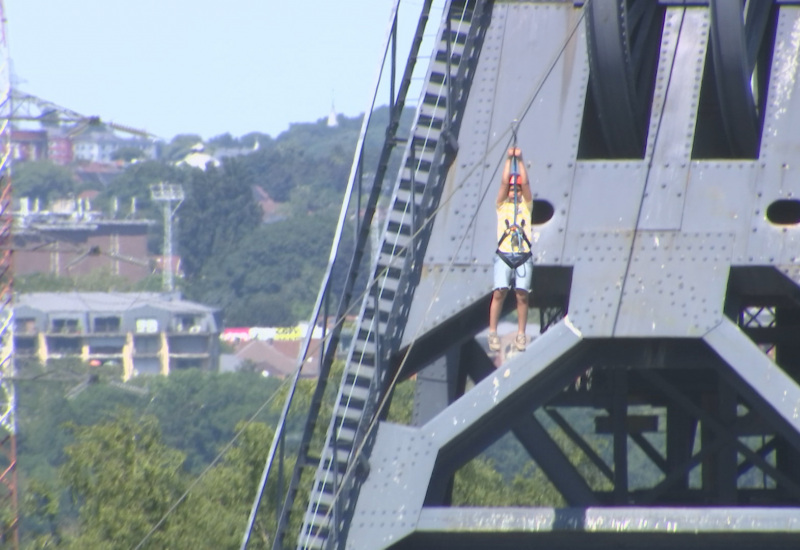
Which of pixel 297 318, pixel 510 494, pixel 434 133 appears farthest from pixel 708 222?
pixel 297 318

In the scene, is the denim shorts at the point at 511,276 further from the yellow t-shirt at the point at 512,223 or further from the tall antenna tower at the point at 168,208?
the tall antenna tower at the point at 168,208

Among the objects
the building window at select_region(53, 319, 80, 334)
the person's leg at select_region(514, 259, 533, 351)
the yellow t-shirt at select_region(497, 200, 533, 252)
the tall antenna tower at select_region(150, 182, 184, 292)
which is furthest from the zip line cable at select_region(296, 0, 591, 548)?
the tall antenna tower at select_region(150, 182, 184, 292)

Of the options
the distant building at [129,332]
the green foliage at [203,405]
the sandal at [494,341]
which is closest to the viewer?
the sandal at [494,341]

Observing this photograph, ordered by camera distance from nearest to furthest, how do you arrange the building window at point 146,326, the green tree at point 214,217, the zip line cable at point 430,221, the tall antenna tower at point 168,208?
1. the zip line cable at point 430,221
2. the building window at point 146,326
3. the tall antenna tower at point 168,208
4. the green tree at point 214,217

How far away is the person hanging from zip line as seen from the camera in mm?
14258

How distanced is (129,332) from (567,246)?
13848 centimetres

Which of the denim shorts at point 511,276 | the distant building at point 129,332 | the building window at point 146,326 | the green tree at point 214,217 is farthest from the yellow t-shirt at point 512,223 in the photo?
the green tree at point 214,217

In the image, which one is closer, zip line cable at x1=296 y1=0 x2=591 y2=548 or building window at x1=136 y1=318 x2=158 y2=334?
zip line cable at x1=296 y1=0 x2=591 y2=548

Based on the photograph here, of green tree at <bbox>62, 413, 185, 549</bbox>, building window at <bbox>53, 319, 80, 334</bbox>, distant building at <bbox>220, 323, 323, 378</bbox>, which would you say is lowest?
distant building at <bbox>220, 323, 323, 378</bbox>

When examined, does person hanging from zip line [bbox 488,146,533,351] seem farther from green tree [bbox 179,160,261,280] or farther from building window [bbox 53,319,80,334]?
green tree [bbox 179,160,261,280]

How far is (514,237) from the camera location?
46.8 feet

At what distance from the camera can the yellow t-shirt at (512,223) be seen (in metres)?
14.3

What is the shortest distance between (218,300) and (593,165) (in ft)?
537

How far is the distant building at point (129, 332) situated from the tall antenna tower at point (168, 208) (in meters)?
16.1
